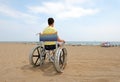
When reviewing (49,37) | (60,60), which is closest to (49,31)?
(49,37)

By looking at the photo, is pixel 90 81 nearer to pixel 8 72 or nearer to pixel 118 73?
pixel 118 73

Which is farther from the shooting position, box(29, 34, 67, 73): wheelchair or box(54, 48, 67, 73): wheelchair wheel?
box(29, 34, 67, 73): wheelchair

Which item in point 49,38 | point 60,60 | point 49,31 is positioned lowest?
point 60,60

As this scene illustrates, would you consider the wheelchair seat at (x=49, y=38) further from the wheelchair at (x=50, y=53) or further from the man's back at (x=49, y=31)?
the man's back at (x=49, y=31)

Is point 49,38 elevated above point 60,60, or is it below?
above

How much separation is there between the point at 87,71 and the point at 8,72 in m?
2.64

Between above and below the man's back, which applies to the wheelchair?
below

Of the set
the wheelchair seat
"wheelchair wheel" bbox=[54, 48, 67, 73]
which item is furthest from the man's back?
"wheelchair wheel" bbox=[54, 48, 67, 73]

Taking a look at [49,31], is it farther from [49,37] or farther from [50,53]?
[50,53]

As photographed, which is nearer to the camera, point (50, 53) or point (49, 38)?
point (49, 38)

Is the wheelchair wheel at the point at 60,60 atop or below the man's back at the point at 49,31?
below

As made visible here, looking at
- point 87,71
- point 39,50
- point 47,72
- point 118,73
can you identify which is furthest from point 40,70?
point 118,73

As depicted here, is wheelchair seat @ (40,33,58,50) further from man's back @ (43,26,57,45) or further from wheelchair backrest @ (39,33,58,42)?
man's back @ (43,26,57,45)

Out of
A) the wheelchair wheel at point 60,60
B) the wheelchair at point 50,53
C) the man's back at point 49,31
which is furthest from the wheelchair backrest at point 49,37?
the wheelchair wheel at point 60,60
